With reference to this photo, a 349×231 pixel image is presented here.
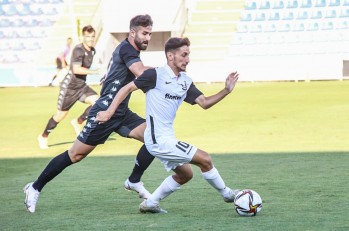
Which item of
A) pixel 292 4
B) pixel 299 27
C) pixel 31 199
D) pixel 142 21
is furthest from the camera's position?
pixel 292 4

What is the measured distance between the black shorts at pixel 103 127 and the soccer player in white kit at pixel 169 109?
64 cm

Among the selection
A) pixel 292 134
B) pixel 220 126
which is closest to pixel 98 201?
pixel 292 134

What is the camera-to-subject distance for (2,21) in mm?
45406

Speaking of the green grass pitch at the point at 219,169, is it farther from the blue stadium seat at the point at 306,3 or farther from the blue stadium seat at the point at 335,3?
the blue stadium seat at the point at 306,3

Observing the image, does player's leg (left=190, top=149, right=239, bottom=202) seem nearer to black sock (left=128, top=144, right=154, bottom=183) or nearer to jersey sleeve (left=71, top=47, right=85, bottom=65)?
black sock (left=128, top=144, right=154, bottom=183)

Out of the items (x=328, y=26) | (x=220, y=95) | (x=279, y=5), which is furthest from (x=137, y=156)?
(x=279, y=5)

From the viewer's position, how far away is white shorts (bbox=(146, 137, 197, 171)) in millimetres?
7648

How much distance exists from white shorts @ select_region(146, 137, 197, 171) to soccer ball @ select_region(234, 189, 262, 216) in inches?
22.6

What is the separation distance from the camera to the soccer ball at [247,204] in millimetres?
7488

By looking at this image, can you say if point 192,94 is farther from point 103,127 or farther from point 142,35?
point 103,127

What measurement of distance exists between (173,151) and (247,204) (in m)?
0.81

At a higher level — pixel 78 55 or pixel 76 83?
pixel 78 55

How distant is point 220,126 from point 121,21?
26.4 meters

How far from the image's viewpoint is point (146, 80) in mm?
7734
